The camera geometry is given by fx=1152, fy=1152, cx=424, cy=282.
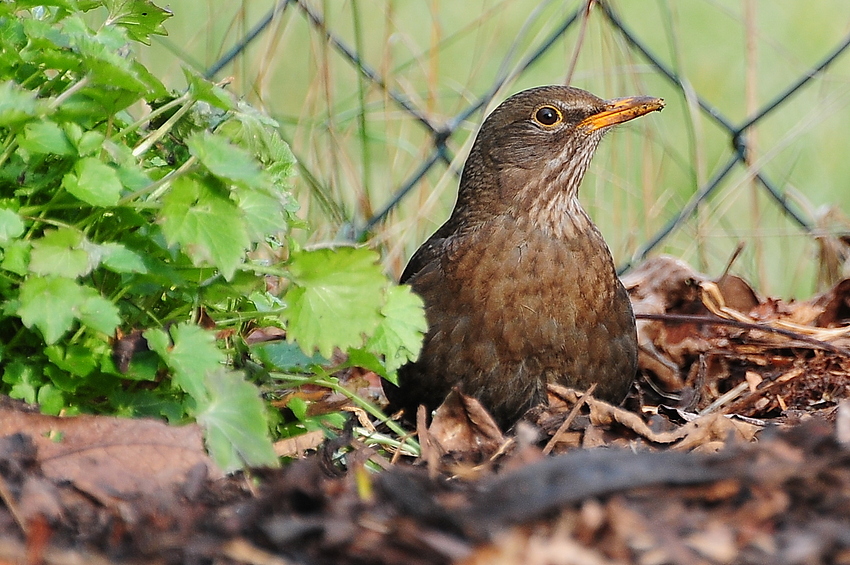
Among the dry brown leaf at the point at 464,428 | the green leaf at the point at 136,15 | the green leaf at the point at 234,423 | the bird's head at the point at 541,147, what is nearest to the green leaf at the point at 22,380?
the green leaf at the point at 234,423

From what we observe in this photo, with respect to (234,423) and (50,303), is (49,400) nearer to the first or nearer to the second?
(50,303)

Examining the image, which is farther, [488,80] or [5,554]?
[488,80]

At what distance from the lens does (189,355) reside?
2.33 meters

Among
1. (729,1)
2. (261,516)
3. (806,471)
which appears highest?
(729,1)

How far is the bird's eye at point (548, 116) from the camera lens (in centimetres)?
395

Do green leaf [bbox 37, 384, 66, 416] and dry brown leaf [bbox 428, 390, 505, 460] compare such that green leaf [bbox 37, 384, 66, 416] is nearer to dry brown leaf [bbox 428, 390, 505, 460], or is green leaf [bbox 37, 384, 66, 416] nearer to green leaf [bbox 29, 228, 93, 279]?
green leaf [bbox 29, 228, 93, 279]

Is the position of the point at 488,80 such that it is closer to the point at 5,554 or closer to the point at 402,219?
the point at 402,219

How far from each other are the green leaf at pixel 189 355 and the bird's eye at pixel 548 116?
193 centimetres

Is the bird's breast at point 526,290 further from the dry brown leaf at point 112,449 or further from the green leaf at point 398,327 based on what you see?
the dry brown leaf at point 112,449

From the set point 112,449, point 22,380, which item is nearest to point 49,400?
point 22,380

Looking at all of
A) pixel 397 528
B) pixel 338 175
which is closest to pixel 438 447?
pixel 397 528

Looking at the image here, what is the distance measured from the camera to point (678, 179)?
7.32 meters

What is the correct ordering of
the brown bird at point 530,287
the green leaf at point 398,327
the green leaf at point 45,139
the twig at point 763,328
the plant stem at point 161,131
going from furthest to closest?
1. the twig at point 763,328
2. the brown bird at point 530,287
3. the green leaf at point 398,327
4. the plant stem at point 161,131
5. the green leaf at point 45,139

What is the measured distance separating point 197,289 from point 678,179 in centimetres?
530
